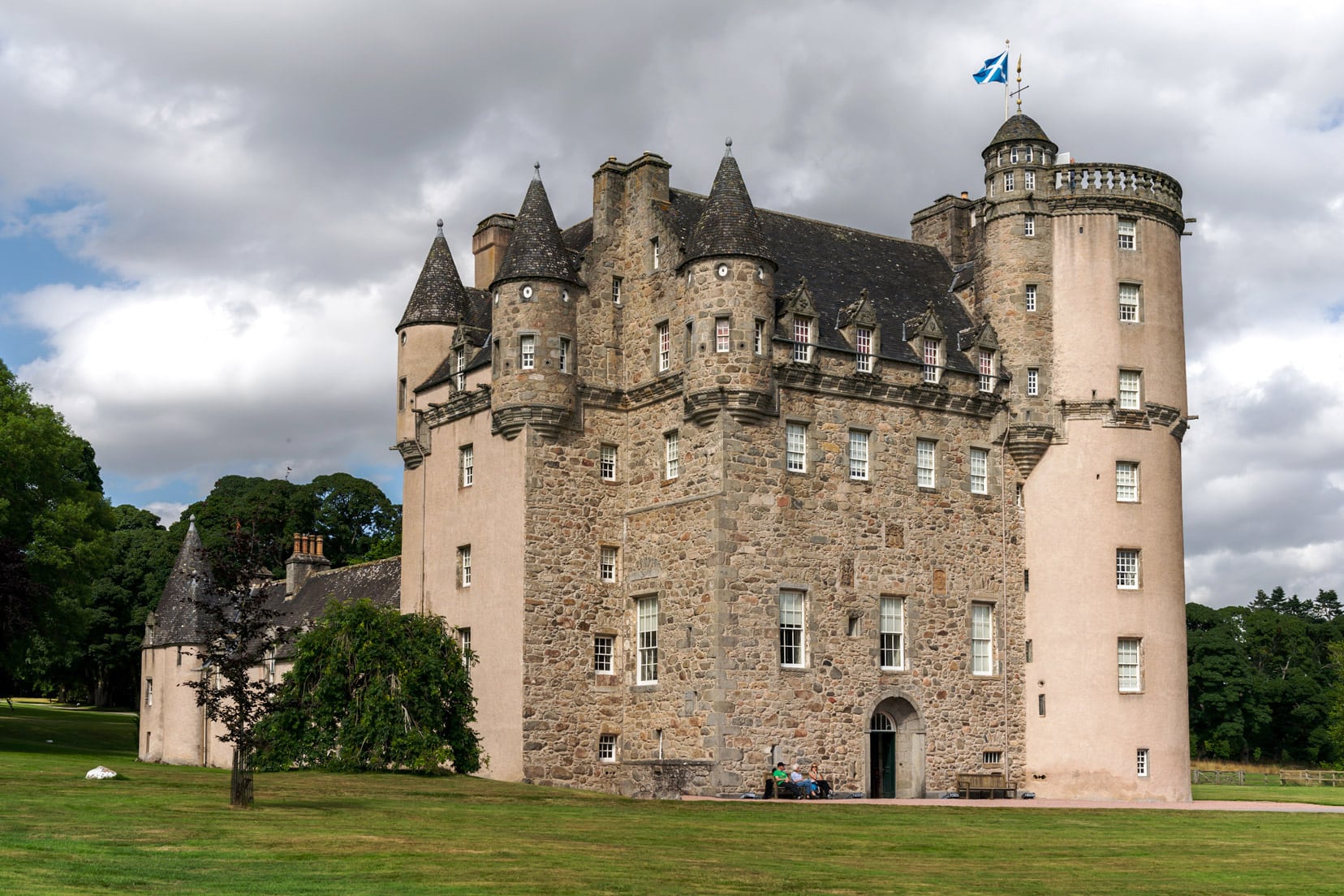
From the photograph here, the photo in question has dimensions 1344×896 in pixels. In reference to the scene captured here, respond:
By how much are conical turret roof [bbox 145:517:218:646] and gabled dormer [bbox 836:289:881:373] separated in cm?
2825

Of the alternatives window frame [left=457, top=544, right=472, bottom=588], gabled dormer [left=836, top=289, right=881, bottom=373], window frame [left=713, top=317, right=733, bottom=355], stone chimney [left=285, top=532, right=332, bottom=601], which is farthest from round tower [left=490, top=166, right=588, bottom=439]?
stone chimney [left=285, top=532, right=332, bottom=601]

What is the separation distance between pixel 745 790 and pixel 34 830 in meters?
19.5

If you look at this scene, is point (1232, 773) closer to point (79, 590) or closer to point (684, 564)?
point (684, 564)

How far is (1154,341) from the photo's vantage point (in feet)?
142

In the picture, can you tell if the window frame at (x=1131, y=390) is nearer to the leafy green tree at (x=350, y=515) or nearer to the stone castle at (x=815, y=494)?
the stone castle at (x=815, y=494)

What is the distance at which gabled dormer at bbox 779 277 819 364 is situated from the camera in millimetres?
39281

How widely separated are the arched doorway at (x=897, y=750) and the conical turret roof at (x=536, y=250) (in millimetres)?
13849

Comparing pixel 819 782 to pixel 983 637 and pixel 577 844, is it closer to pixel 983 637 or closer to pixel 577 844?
pixel 983 637

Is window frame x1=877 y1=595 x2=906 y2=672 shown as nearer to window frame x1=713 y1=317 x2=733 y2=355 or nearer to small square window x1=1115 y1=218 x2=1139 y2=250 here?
window frame x1=713 y1=317 x2=733 y2=355

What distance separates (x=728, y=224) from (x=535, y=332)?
577 centimetres

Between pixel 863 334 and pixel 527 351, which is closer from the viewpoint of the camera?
pixel 527 351

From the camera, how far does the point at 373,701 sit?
121 feet

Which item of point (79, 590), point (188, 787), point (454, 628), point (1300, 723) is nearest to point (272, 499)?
point (79, 590)

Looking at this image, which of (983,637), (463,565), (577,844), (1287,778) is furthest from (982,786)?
(1287,778)
